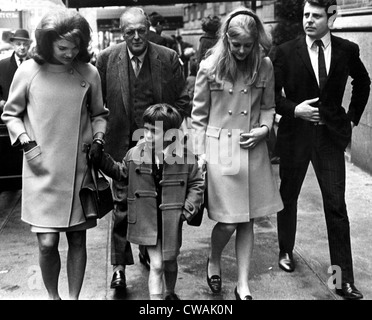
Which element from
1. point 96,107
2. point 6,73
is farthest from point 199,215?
point 6,73

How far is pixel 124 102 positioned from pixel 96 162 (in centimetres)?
95

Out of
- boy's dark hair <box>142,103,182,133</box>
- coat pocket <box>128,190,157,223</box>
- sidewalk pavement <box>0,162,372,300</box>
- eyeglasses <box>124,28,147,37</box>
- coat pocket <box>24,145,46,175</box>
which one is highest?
eyeglasses <box>124,28,147,37</box>

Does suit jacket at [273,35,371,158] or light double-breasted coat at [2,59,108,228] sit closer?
light double-breasted coat at [2,59,108,228]

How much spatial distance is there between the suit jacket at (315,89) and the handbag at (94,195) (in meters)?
1.46

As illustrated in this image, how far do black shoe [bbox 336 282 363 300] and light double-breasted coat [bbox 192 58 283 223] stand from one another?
0.77 metres

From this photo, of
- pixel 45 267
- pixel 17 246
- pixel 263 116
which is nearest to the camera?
pixel 45 267

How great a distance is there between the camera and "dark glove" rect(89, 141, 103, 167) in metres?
4.37

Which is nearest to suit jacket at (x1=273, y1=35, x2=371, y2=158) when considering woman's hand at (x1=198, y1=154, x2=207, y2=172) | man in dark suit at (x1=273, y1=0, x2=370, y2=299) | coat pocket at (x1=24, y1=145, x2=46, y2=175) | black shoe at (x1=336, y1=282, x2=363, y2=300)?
man in dark suit at (x1=273, y1=0, x2=370, y2=299)

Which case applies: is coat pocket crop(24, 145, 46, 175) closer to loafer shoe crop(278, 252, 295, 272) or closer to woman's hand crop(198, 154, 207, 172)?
woman's hand crop(198, 154, 207, 172)

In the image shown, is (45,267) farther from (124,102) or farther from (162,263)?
(124,102)
